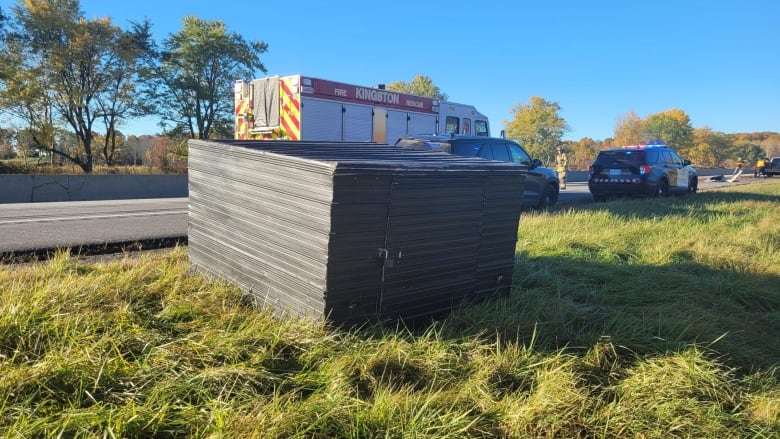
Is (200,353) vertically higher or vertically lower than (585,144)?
lower

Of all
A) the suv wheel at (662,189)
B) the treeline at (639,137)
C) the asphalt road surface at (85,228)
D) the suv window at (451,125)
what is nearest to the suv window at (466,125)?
the suv window at (451,125)

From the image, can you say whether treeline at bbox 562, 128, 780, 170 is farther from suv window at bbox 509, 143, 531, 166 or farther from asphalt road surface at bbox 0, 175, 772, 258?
asphalt road surface at bbox 0, 175, 772, 258

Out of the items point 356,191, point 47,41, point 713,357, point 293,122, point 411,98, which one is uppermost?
point 47,41

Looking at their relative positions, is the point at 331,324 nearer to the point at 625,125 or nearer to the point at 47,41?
the point at 47,41

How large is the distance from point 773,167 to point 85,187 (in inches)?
1845

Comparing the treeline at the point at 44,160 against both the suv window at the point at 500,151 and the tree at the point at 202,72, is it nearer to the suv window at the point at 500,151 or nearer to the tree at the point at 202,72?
the tree at the point at 202,72

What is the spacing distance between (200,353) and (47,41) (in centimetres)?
2878

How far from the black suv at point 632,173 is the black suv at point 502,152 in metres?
2.32

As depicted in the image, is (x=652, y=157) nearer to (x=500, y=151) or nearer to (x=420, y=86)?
(x=500, y=151)

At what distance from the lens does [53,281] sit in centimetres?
305

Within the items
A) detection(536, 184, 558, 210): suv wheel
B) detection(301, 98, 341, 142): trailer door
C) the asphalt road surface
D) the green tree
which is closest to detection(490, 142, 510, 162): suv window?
detection(536, 184, 558, 210): suv wheel

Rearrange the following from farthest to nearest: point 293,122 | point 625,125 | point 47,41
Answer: point 625,125 → point 47,41 → point 293,122

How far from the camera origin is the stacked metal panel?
2.72 m

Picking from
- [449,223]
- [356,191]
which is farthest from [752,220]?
[356,191]
